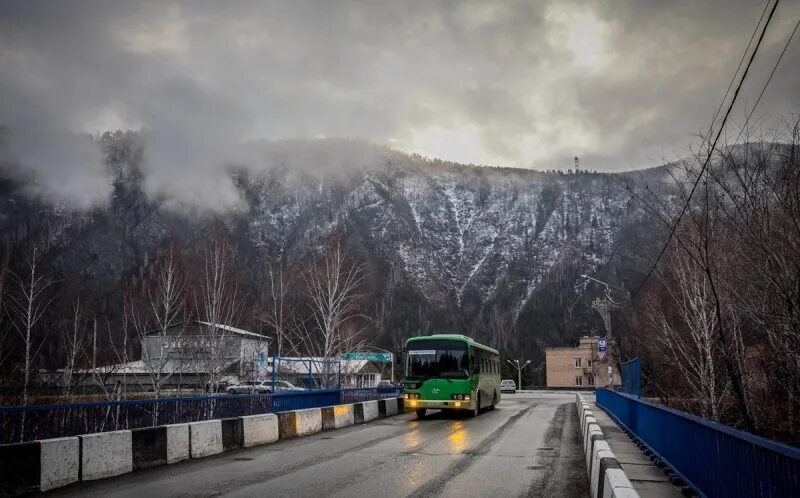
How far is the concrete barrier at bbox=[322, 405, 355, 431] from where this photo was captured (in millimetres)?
16938

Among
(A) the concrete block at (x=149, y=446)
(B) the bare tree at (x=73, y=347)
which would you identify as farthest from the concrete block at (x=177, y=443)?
(B) the bare tree at (x=73, y=347)

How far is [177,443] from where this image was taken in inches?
411

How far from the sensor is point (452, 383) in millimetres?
22172

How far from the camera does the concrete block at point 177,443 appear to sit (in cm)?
1024

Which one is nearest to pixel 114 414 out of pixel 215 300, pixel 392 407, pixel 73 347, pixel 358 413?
pixel 358 413

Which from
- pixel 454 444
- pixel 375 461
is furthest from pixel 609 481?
pixel 454 444

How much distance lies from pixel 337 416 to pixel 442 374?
575cm

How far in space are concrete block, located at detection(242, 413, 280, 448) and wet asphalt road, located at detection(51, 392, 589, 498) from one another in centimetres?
37

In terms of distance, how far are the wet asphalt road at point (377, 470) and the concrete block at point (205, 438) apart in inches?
11.0

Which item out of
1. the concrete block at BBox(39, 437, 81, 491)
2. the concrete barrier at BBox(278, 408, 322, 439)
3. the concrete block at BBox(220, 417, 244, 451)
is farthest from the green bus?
the concrete block at BBox(39, 437, 81, 491)

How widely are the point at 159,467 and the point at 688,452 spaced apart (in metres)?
7.90

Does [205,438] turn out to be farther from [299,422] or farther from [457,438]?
[457,438]

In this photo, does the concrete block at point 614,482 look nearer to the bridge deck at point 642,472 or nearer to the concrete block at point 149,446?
the bridge deck at point 642,472

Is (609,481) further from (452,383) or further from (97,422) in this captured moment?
(452,383)
